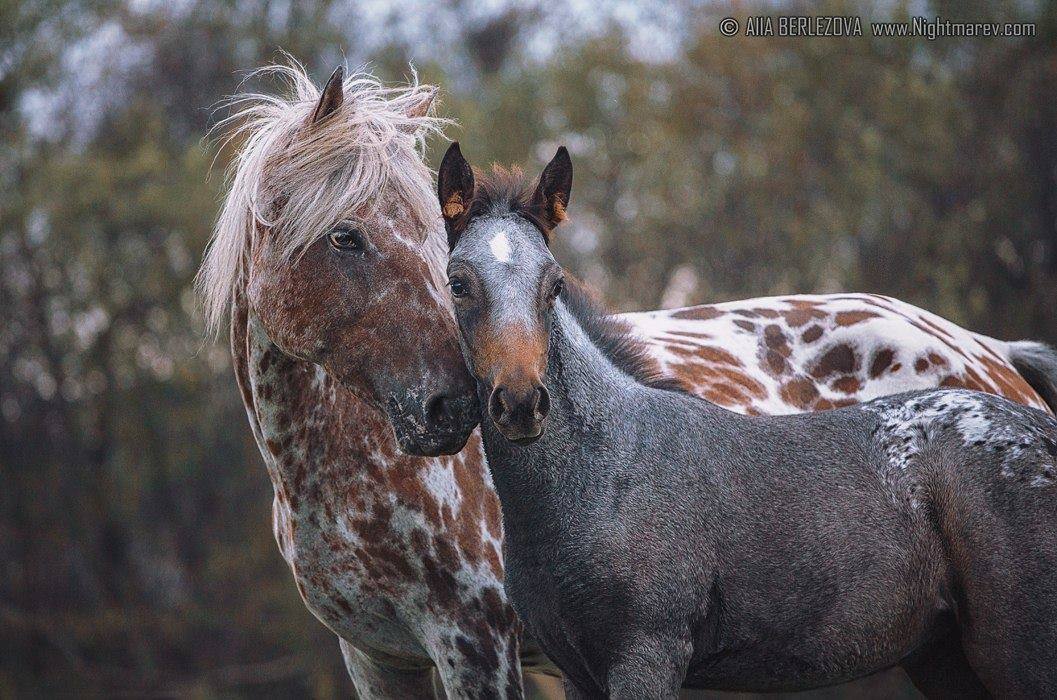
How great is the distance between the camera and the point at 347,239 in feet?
14.0

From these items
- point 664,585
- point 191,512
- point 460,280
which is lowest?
point 191,512

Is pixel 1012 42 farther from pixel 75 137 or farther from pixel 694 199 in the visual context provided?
pixel 75 137

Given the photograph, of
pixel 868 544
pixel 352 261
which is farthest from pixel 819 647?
pixel 352 261

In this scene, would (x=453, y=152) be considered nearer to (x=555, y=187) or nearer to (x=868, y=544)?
(x=555, y=187)

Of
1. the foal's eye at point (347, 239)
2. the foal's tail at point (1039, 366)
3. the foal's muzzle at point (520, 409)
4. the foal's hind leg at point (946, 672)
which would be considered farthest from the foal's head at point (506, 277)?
the foal's tail at point (1039, 366)

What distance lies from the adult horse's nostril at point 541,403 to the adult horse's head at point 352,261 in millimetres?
Result: 543

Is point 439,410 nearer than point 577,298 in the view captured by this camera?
Yes

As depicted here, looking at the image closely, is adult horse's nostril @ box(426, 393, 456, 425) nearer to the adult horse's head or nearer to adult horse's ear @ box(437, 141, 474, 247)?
the adult horse's head

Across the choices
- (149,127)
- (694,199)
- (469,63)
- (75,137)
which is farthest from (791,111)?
(75,137)

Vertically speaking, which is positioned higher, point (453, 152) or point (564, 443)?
point (453, 152)

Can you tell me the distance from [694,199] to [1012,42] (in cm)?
614

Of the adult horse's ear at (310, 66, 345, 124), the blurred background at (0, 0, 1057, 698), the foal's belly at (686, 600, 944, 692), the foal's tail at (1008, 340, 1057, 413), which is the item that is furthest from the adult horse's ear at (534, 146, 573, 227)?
the blurred background at (0, 0, 1057, 698)

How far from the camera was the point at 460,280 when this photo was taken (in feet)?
12.0

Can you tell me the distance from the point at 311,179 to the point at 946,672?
291cm
